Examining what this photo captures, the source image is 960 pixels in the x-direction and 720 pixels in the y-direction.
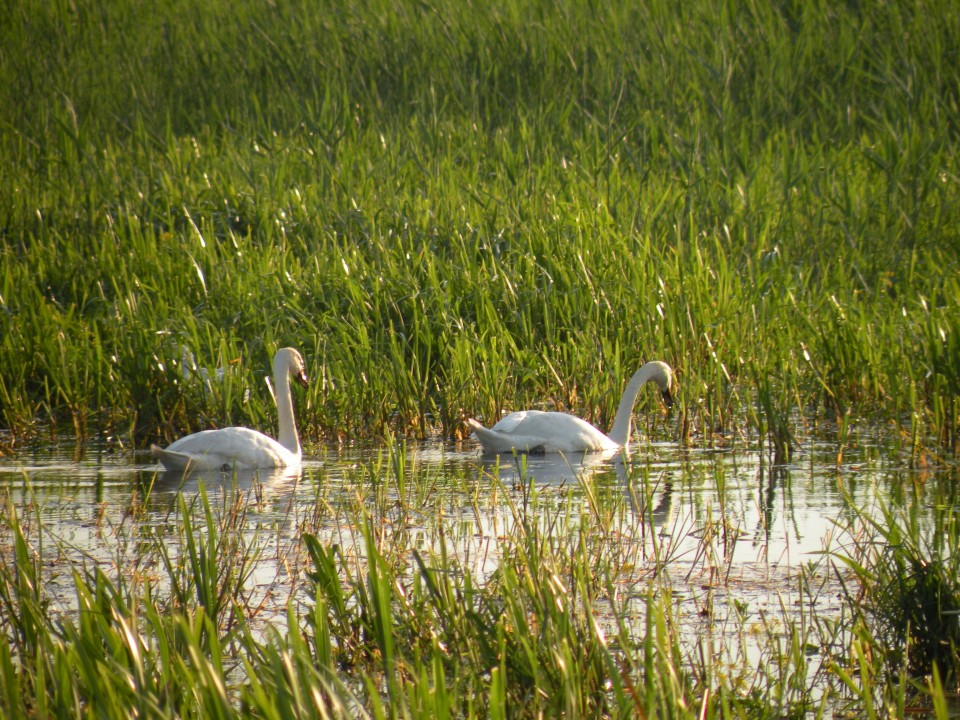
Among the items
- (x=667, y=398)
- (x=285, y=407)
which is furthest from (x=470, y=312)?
(x=285, y=407)

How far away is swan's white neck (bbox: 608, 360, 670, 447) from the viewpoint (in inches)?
299

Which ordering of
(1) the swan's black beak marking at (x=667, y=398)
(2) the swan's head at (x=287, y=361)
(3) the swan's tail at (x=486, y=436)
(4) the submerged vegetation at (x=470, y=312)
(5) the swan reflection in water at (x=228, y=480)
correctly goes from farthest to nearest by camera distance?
(1) the swan's black beak marking at (x=667, y=398)
(2) the swan's head at (x=287, y=361)
(3) the swan's tail at (x=486, y=436)
(5) the swan reflection in water at (x=228, y=480)
(4) the submerged vegetation at (x=470, y=312)

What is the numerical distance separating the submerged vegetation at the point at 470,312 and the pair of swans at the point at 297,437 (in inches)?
13.3

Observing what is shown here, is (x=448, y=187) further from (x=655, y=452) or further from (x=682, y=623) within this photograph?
(x=682, y=623)

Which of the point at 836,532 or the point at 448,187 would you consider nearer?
the point at 836,532

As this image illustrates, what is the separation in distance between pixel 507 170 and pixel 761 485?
17.2 feet

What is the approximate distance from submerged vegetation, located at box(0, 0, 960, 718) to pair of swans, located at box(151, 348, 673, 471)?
0.34m

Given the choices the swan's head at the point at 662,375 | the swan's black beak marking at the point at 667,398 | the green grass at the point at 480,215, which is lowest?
the swan's black beak marking at the point at 667,398

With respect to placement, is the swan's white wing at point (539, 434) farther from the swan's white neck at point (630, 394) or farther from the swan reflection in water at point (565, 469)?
the swan's white neck at point (630, 394)

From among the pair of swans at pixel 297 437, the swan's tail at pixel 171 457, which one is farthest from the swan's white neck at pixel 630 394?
the swan's tail at pixel 171 457

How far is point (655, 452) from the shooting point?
742 cm

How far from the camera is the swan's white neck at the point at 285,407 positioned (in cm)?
729

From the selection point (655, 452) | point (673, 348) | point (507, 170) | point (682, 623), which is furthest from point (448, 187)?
point (682, 623)

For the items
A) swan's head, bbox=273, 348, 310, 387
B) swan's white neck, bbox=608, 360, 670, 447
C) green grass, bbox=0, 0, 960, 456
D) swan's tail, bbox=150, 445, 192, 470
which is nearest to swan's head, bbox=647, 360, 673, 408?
swan's white neck, bbox=608, 360, 670, 447
